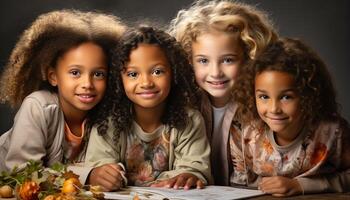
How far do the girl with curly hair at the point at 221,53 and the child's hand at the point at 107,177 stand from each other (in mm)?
381

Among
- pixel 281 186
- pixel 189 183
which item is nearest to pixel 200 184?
pixel 189 183

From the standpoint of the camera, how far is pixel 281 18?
2141 mm

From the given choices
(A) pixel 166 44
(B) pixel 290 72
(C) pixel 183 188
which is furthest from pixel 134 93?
(B) pixel 290 72

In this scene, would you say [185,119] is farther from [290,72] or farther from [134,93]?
[290,72]

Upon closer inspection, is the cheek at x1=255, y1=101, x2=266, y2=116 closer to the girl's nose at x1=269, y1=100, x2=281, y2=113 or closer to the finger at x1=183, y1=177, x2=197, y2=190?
the girl's nose at x1=269, y1=100, x2=281, y2=113

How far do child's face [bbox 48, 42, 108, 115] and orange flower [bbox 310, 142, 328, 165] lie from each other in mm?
673

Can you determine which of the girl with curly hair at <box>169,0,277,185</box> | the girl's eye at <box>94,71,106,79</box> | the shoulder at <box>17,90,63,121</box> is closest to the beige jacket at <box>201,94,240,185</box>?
the girl with curly hair at <box>169,0,277,185</box>

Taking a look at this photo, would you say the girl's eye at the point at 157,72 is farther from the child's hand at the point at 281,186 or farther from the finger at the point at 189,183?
the child's hand at the point at 281,186

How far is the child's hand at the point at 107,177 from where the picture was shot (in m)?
1.89

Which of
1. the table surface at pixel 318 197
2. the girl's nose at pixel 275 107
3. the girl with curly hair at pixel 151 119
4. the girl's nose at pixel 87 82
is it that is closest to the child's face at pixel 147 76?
the girl with curly hair at pixel 151 119

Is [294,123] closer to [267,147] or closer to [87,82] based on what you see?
[267,147]

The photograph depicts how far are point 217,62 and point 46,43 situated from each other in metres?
0.55

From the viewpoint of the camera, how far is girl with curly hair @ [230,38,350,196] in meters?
1.93

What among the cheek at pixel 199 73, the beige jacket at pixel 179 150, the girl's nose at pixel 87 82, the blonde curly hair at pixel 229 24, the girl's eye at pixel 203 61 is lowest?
the beige jacket at pixel 179 150
